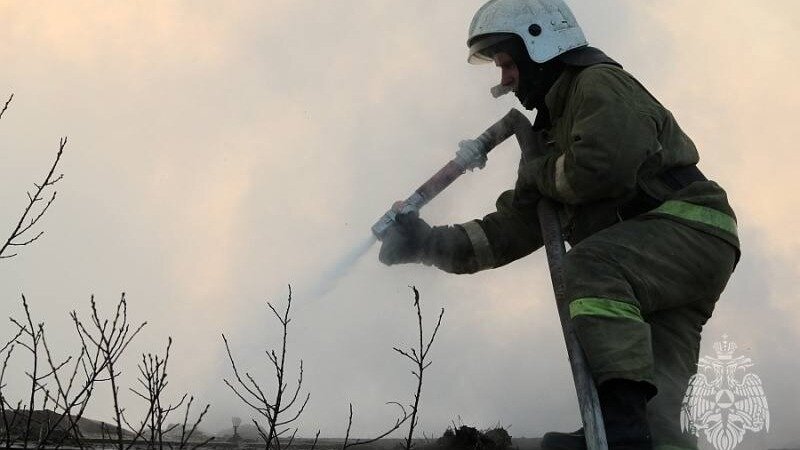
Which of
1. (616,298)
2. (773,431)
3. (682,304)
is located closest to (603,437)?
(616,298)

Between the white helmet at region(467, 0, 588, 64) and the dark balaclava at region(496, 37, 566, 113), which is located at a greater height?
the white helmet at region(467, 0, 588, 64)

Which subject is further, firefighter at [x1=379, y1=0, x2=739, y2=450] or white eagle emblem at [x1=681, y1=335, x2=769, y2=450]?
white eagle emblem at [x1=681, y1=335, x2=769, y2=450]

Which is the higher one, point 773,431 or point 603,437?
point 773,431

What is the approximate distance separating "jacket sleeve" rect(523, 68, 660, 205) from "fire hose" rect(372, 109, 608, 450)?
0.20 m

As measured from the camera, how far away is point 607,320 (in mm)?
3527

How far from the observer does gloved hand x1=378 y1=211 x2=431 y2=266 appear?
16.1 feet

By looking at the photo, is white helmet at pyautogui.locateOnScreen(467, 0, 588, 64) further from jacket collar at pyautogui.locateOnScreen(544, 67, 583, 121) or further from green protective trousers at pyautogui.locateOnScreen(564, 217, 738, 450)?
green protective trousers at pyautogui.locateOnScreen(564, 217, 738, 450)

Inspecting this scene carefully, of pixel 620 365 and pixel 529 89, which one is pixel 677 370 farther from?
pixel 529 89

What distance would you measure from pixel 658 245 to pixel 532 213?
1.02m

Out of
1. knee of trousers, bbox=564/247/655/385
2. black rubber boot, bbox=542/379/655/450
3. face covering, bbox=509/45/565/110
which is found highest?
face covering, bbox=509/45/565/110

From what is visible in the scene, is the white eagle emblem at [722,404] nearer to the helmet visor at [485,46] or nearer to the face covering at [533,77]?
the face covering at [533,77]

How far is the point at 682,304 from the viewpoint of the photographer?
12.7ft

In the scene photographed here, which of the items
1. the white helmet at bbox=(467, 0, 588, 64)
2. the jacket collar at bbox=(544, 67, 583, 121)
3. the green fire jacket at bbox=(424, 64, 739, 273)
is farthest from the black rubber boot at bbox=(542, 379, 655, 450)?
the white helmet at bbox=(467, 0, 588, 64)

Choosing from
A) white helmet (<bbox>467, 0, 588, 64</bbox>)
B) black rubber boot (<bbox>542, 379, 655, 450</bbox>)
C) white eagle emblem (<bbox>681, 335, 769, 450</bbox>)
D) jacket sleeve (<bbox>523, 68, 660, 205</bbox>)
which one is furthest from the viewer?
white helmet (<bbox>467, 0, 588, 64</bbox>)
